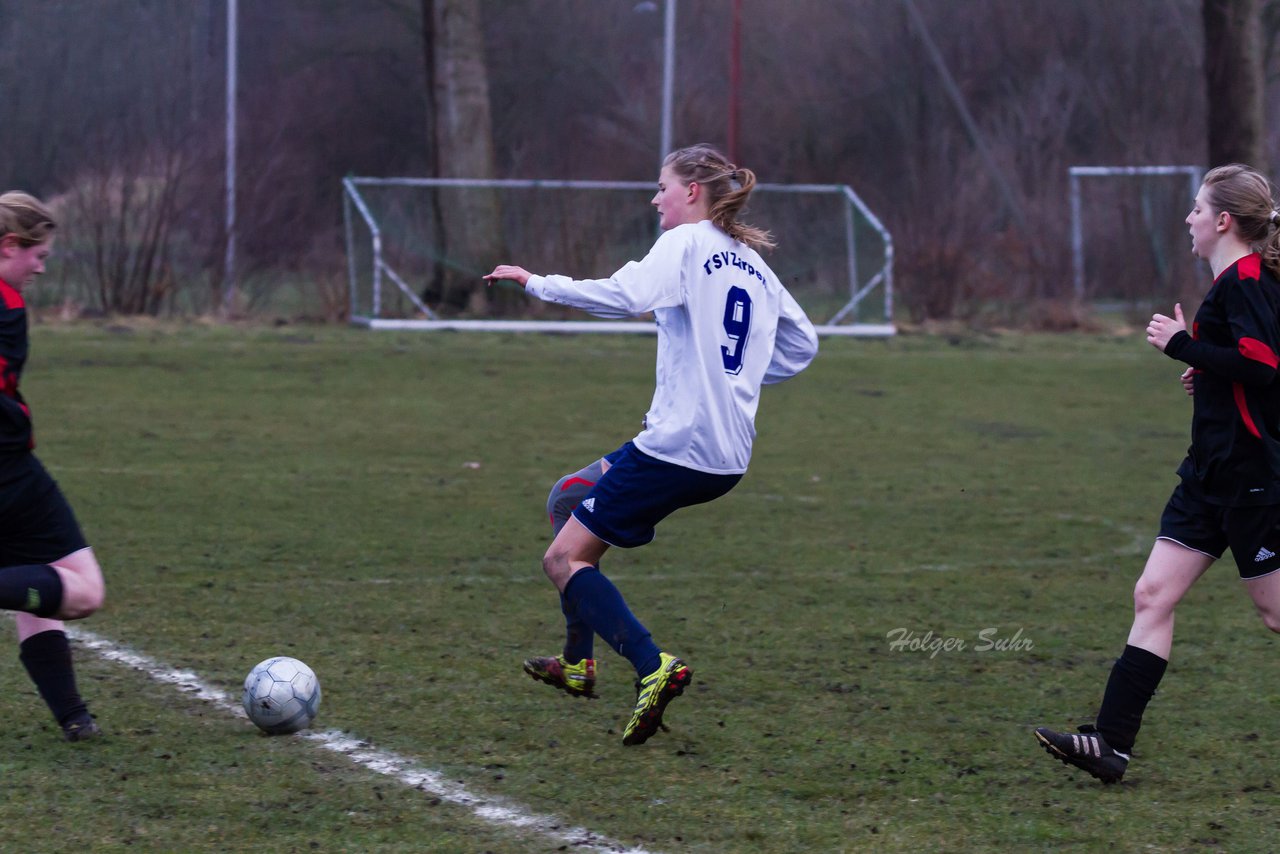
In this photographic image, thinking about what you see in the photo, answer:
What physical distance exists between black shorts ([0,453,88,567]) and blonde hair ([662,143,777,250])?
2090 millimetres

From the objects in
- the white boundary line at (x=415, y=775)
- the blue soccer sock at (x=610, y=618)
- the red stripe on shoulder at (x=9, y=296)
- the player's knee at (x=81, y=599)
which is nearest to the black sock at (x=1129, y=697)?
the blue soccer sock at (x=610, y=618)

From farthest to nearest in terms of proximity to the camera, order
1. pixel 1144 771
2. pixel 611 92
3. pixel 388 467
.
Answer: pixel 611 92, pixel 388 467, pixel 1144 771

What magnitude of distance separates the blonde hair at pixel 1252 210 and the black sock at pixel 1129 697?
114 centimetres

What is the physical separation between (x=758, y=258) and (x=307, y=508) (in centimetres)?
441

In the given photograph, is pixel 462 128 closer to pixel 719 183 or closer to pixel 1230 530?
pixel 719 183

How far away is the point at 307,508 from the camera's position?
27.8 ft

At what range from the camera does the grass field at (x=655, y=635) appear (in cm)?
396

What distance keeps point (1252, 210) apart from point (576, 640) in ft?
8.04

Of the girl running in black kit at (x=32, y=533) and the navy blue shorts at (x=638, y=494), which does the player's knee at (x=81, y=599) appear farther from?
the navy blue shorts at (x=638, y=494)

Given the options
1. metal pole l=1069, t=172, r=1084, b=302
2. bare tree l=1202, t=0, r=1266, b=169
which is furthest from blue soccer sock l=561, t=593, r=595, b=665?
metal pole l=1069, t=172, r=1084, b=302

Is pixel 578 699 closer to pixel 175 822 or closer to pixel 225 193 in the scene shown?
pixel 175 822

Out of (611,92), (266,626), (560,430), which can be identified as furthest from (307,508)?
(611,92)

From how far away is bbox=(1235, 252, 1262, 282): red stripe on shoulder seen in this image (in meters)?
4.18

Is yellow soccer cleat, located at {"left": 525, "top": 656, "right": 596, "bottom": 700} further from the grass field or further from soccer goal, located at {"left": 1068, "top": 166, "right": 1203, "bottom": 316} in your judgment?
soccer goal, located at {"left": 1068, "top": 166, "right": 1203, "bottom": 316}
